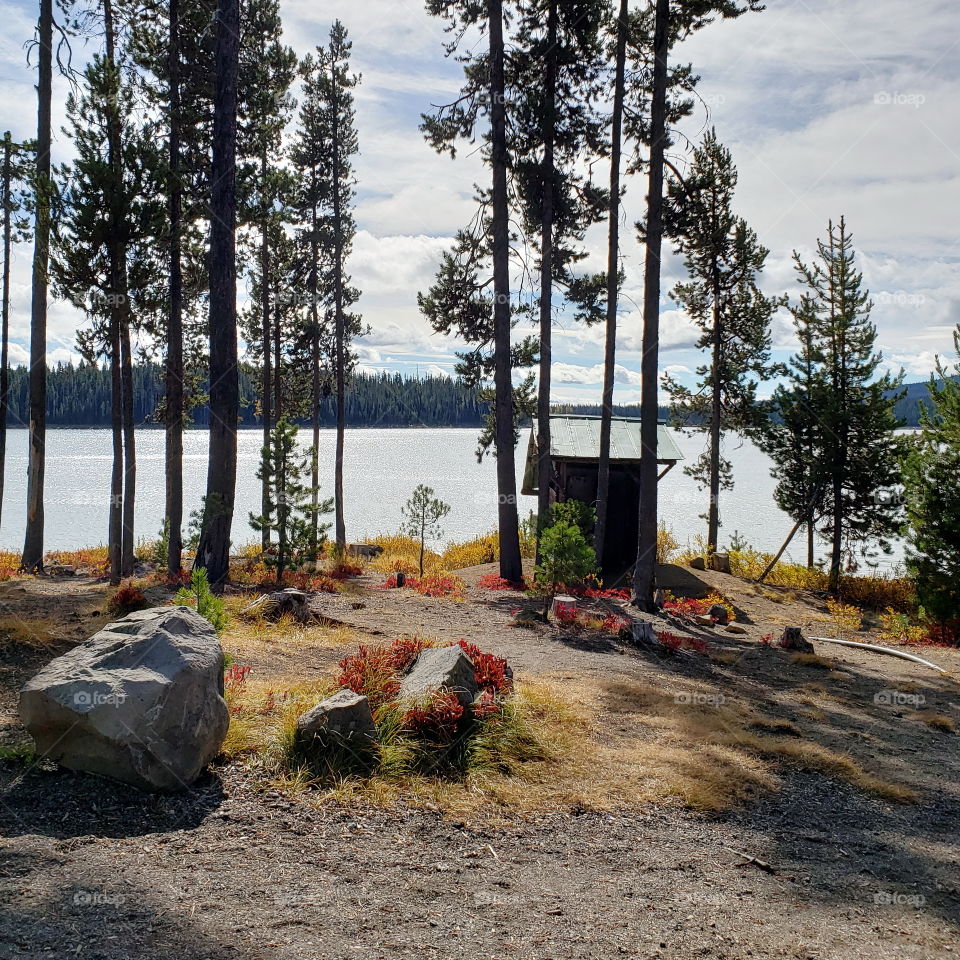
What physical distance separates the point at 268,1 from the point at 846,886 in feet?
69.1

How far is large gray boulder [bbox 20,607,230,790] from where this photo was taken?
5531 millimetres

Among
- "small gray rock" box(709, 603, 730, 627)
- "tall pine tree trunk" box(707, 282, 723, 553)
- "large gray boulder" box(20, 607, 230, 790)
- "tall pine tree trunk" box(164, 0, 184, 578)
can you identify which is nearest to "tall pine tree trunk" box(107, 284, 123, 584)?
"tall pine tree trunk" box(164, 0, 184, 578)

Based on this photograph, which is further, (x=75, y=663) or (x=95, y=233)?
(x=95, y=233)

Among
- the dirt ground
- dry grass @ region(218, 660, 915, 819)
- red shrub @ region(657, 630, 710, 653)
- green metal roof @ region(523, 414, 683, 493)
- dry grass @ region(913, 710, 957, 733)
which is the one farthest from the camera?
green metal roof @ region(523, 414, 683, 493)

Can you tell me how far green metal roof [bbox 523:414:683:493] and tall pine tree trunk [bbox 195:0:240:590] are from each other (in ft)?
33.1

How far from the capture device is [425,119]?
722 inches

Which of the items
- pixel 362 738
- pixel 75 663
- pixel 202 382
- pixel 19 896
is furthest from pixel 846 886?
pixel 202 382

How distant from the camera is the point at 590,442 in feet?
76.0

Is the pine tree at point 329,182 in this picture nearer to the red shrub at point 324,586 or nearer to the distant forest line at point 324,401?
the red shrub at point 324,586

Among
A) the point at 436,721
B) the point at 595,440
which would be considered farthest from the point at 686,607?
the point at 436,721

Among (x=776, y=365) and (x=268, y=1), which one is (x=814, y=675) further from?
(x=268, y=1)

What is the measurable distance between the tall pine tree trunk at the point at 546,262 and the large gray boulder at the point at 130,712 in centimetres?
1287

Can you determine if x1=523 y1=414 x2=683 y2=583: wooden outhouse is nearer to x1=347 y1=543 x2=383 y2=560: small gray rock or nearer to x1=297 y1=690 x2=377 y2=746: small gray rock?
x1=347 y1=543 x2=383 y2=560: small gray rock

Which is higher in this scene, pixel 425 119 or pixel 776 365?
pixel 425 119
